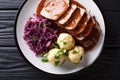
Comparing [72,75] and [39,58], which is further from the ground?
[39,58]

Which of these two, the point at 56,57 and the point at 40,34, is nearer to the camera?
the point at 56,57

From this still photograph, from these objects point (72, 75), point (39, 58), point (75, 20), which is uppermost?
point (75, 20)

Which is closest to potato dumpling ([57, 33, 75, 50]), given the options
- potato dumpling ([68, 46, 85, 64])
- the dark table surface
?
potato dumpling ([68, 46, 85, 64])

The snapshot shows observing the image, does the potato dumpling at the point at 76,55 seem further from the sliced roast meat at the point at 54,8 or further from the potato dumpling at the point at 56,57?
the sliced roast meat at the point at 54,8

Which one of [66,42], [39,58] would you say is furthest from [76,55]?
[39,58]

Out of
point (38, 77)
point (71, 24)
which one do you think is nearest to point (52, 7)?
point (71, 24)

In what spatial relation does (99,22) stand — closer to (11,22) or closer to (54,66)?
(54,66)

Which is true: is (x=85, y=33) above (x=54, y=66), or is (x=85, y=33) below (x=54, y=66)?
above

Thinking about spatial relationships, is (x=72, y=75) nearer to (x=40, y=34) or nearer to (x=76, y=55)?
(x=76, y=55)
